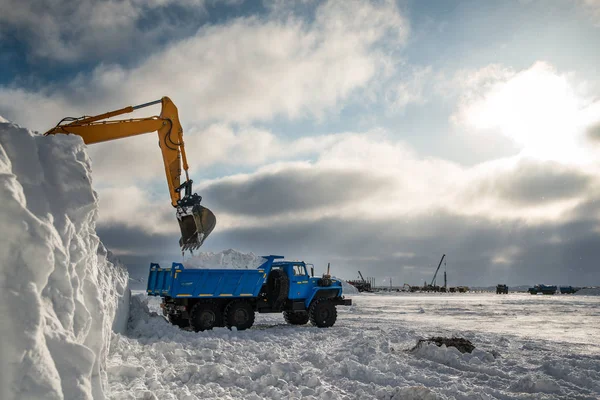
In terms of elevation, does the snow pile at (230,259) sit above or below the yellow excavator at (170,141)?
below

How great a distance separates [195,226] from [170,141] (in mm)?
3007

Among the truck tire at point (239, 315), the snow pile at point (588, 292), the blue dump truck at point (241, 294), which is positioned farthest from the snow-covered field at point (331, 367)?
the snow pile at point (588, 292)

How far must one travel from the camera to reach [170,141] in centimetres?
1505

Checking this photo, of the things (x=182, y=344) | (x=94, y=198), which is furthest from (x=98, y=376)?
(x=182, y=344)

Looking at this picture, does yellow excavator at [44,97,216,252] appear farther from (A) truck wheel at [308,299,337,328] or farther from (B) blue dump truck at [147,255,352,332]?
(A) truck wheel at [308,299,337,328]

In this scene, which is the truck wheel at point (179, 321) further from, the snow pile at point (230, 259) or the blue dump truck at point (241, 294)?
the snow pile at point (230, 259)

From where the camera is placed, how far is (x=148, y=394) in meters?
6.45

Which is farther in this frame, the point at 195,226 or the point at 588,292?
the point at 588,292

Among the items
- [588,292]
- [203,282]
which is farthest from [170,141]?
[588,292]

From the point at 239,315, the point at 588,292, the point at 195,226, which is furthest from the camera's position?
the point at 588,292

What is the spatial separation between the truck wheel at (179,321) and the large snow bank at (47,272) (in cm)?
924

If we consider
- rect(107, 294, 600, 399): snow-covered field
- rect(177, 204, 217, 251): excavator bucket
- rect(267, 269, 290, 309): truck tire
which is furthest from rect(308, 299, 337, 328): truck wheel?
rect(177, 204, 217, 251): excavator bucket

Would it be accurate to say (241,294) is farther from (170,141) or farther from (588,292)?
(588,292)

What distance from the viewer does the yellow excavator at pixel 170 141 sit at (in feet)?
44.0
